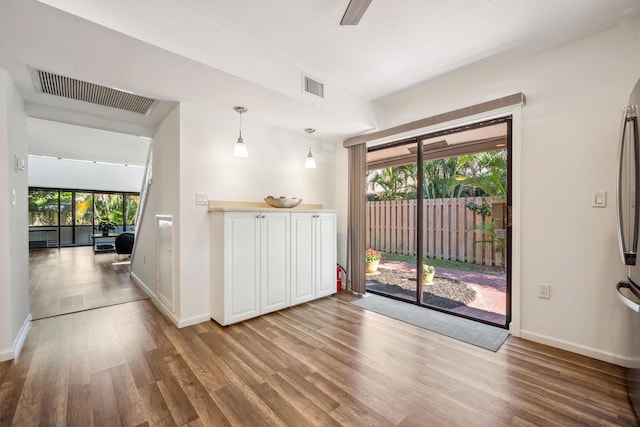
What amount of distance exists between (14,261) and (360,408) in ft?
9.76

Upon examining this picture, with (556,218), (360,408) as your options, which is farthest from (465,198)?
(360,408)

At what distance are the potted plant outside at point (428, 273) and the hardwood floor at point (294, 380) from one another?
842 mm

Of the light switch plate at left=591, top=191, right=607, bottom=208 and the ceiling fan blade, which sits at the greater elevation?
the ceiling fan blade

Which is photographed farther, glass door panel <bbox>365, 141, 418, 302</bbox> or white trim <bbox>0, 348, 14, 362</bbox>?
glass door panel <bbox>365, 141, 418, 302</bbox>

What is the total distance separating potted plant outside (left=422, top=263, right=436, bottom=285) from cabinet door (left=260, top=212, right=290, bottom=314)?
1.73 metres

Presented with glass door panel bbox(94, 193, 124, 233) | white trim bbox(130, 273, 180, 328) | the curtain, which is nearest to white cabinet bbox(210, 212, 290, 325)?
white trim bbox(130, 273, 180, 328)

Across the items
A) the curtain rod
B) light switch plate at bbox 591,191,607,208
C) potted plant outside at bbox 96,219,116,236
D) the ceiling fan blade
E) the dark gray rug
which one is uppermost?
the ceiling fan blade

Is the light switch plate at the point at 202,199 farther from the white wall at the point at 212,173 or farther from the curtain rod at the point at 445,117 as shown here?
the curtain rod at the point at 445,117

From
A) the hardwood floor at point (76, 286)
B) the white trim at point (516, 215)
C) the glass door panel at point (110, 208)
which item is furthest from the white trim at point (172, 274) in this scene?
the glass door panel at point (110, 208)

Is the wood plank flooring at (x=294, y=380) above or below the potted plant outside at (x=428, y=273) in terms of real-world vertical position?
below

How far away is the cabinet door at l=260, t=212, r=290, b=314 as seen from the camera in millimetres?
2963

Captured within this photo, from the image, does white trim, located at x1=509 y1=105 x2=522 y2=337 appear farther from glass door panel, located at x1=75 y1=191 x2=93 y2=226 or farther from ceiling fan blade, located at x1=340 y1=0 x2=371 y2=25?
glass door panel, located at x1=75 y1=191 x2=93 y2=226

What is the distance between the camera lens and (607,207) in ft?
A: 6.69

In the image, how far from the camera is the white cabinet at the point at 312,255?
10.7 ft
